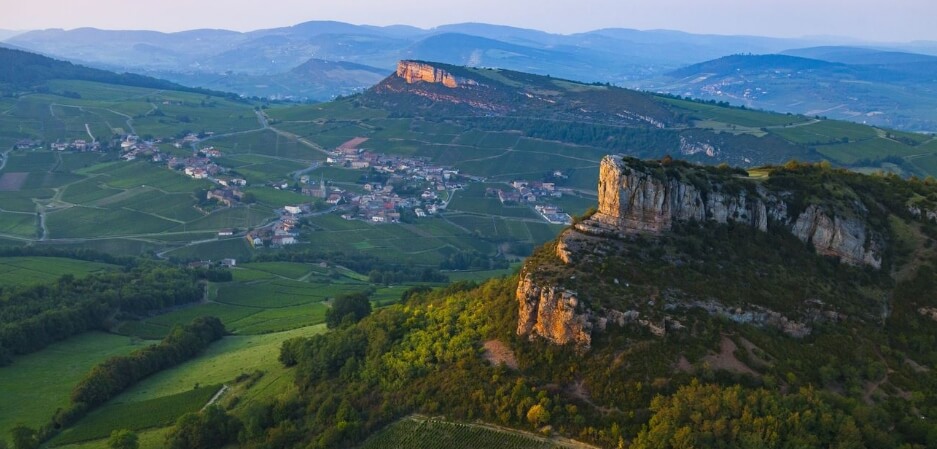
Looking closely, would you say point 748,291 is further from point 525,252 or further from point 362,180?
point 362,180

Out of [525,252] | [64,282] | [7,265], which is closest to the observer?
[64,282]

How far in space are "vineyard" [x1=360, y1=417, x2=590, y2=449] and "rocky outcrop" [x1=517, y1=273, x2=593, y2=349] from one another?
23.2 ft

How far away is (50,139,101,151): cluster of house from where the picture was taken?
18189 cm

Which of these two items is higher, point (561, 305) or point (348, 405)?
point (561, 305)

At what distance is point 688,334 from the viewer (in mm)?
43250

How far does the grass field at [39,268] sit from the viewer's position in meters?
93.3

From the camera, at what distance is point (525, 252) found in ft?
447

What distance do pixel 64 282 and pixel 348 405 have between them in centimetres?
5825

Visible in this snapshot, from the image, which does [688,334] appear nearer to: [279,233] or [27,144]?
[279,233]

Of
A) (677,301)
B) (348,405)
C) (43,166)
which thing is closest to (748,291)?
(677,301)

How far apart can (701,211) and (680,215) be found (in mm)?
1663

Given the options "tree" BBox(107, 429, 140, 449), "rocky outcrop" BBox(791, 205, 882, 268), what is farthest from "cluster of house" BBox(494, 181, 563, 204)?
"tree" BBox(107, 429, 140, 449)

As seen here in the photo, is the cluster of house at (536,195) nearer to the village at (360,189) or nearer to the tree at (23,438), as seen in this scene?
the village at (360,189)

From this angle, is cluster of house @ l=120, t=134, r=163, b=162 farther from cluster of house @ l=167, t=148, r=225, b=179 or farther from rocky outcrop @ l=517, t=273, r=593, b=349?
rocky outcrop @ l=517, t=273, r=593, b=349
